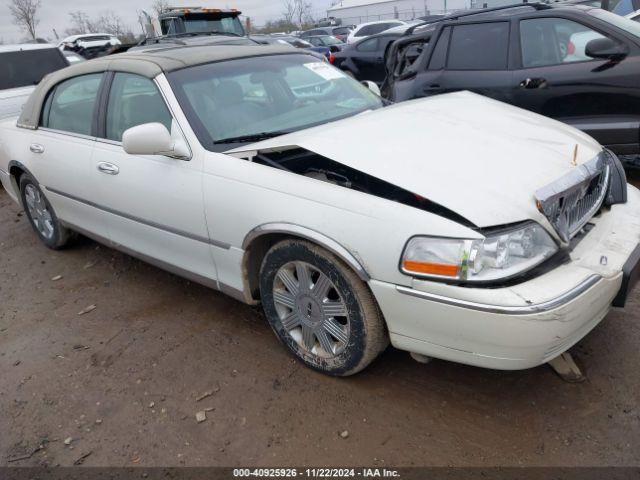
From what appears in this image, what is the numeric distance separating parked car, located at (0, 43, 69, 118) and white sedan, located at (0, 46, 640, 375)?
432 cm

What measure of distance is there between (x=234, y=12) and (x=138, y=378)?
41.4 ft

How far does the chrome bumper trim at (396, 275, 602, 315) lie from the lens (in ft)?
6.64

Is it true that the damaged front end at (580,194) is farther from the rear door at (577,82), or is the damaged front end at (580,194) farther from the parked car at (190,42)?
the parked car at (190,42)

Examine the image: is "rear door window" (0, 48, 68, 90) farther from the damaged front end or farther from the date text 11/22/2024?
the damaged front end

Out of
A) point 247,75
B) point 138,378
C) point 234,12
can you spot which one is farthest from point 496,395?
point 234,12

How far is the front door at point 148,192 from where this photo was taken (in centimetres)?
298

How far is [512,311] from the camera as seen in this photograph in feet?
6.64

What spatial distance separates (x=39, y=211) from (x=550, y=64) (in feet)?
15.8

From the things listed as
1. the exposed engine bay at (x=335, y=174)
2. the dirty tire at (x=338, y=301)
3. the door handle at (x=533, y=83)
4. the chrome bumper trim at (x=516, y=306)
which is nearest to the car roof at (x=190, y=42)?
the exposed engine bay at (x=335, y=174)

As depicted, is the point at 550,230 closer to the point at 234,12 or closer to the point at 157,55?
the point at 157,55

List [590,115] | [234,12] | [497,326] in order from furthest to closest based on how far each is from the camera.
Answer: [234,12] < [590,115] < [497,326]

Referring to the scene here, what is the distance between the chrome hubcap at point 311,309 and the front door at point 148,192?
500mm

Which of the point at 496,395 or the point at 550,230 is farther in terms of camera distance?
the point at 496,395

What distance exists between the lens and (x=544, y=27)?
5.00 metres
